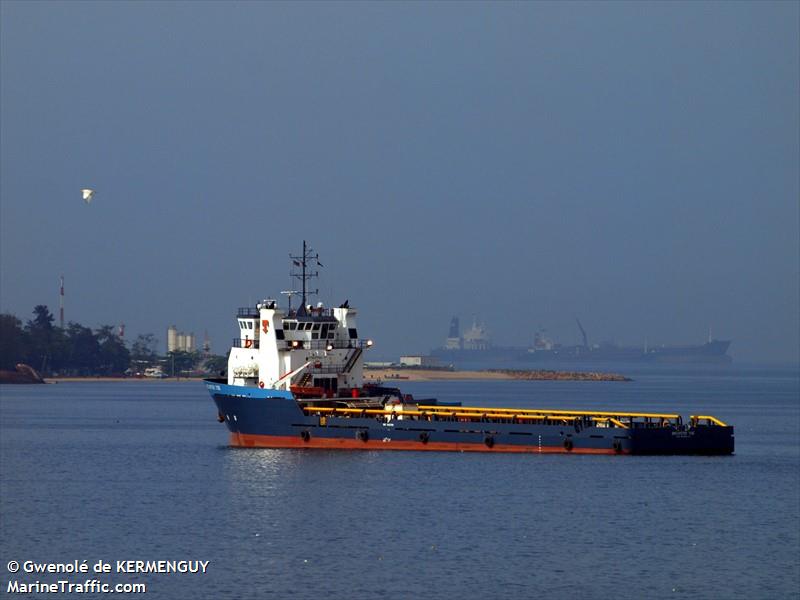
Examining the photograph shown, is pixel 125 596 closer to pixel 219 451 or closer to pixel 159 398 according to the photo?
pixel 219 451

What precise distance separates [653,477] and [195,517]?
2263 centimetres

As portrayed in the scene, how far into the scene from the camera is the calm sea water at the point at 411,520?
1673 inches

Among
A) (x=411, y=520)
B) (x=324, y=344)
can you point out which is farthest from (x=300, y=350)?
(x=411, y=520)

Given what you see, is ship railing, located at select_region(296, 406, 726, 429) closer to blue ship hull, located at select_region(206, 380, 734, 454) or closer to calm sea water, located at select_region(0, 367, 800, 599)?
blue ship hull, located at select_region(206, 380, 734, 454)

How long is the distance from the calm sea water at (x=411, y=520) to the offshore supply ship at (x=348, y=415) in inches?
50.8

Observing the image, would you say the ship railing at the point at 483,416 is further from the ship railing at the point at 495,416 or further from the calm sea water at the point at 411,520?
the calm sea water at the point at 411,520

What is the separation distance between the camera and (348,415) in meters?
76.2

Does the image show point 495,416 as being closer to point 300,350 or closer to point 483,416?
point 483,416

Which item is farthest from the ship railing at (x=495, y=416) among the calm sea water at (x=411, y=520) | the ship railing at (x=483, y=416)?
the calm sea water at (x=411, y=520)

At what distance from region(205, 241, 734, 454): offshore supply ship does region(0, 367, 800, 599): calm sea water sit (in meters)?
1.29

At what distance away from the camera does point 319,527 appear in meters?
51.6

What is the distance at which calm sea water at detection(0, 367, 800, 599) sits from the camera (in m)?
42.5

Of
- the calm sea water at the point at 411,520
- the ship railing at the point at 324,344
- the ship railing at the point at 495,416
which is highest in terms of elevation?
the ship railing at the point at 324,344

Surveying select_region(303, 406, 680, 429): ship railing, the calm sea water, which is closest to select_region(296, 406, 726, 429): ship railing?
select_region(303, 406, 680, 429): ship railing
